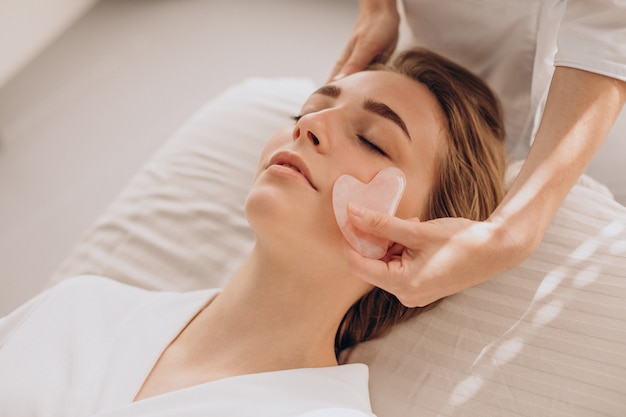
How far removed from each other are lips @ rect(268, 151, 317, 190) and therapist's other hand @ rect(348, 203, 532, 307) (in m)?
0.14

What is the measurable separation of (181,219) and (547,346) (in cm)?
104

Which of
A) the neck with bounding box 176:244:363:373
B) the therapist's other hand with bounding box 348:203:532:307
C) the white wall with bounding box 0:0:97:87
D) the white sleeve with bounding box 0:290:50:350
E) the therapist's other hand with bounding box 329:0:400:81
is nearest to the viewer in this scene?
the therapist's other hand with bounding box 348:203:532:307

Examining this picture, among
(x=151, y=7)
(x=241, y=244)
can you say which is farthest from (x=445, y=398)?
(x=151, y=7)

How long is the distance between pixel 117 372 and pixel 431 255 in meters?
0.69

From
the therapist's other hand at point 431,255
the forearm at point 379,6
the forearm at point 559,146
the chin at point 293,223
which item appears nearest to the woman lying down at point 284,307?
the chin at point 293,223

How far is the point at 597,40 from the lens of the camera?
52.8 inches

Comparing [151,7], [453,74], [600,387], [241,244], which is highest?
[151,7]

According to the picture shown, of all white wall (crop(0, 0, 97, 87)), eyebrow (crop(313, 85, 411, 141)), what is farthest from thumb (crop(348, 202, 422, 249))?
white wall (crop(0, 0, 97, 87))

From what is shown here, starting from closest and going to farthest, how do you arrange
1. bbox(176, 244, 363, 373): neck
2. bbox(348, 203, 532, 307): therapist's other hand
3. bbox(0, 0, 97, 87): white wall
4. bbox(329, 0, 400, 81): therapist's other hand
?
1. bbox(348, 203, 532, 307): therapist's other hand
2. bbox(176, 244, 363, 373): neck
3. bbox(329, 0, 400, 81): therapist's other hand
4. bbox(0, 0, 97, 87): white wall

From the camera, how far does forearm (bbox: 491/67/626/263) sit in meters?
1.28

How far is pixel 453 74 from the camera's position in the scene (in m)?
1.66

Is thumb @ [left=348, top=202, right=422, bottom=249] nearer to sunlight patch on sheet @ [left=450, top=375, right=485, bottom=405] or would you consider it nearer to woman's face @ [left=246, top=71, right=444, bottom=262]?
woman's face @ [left=246, top=71, right=444, bottom=262]

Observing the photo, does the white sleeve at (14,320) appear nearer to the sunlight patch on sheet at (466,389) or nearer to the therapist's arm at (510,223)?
the therapist's arm at (510,223)

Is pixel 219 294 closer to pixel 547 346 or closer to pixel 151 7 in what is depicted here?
pixel 547 346
